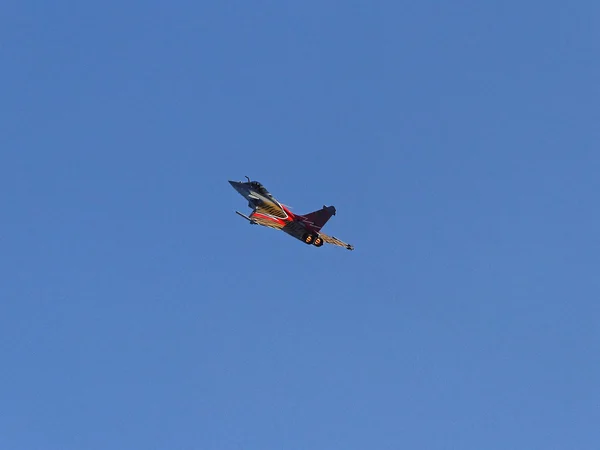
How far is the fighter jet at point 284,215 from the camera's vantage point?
120312 millimetres

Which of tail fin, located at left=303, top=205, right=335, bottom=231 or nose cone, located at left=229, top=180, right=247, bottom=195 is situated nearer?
tail fin, located at left=303, top=205, right=335, bottom=231

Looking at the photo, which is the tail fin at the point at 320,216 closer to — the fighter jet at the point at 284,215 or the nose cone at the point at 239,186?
the fighter jet at the point at 284,215

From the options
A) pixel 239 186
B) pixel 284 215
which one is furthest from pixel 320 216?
pixel 239 186

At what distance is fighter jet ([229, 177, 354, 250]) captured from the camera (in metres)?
120

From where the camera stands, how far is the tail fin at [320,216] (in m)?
120

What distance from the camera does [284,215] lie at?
12088cm

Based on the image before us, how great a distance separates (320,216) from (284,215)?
15.4 feet

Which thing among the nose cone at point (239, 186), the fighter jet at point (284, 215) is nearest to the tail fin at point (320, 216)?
the fighter jet at point (284, 215)

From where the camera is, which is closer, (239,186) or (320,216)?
(320,216)

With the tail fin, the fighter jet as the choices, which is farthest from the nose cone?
the tail fin

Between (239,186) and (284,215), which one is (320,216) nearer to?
(284,215)

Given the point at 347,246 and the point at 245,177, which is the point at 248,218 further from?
the point at 347,246

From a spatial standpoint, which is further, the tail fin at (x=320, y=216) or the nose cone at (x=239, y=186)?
the nose cone at (x=239, y=186)

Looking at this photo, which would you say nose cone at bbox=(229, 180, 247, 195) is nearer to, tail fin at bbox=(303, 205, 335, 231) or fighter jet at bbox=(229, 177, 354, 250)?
fighter jet at bbox=(229, 177, 354, 250)
